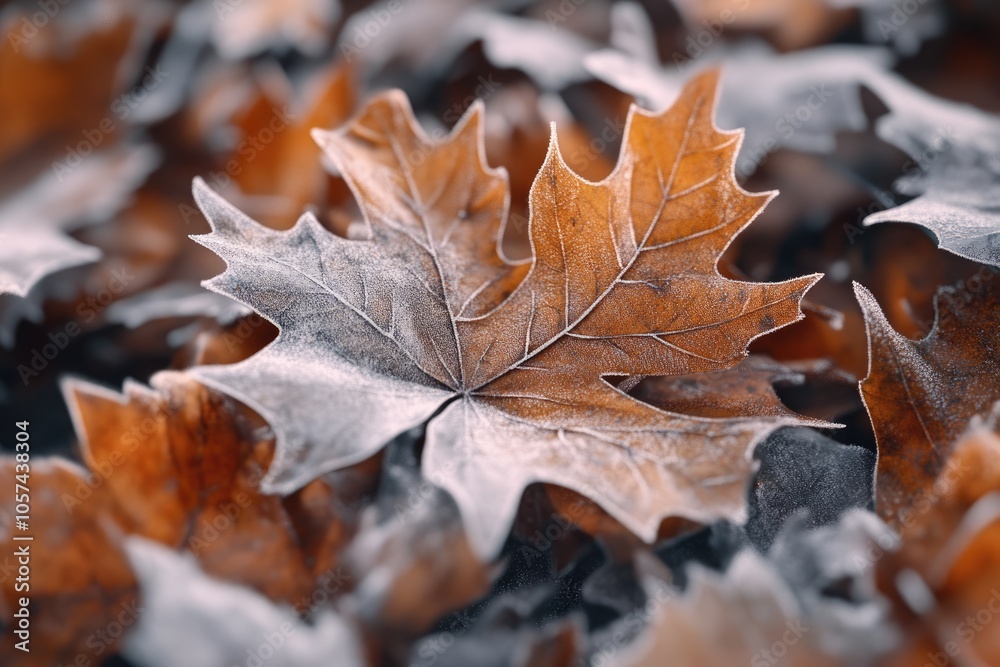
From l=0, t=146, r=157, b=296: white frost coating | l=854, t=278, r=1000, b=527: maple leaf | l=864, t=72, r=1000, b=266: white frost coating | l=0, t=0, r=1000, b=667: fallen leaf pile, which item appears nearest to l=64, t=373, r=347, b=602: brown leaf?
l=0, t=0, r=1000, b=667: fallen leaf pile

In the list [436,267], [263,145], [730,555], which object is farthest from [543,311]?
[263,145]

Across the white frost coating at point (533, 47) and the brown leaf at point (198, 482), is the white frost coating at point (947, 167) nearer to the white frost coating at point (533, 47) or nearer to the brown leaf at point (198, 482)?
the white frost coating at point (533, 47)

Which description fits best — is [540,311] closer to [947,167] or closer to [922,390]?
[922,390]

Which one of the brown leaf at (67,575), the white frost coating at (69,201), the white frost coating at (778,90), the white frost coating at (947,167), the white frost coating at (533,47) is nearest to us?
the brown leaf at (67,575)

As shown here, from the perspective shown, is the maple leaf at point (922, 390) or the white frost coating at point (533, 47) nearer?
the maple leaf at point (922, 390)

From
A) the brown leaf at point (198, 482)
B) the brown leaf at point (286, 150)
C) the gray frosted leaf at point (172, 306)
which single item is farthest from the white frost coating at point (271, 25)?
the brown leaf at point (198, 482)

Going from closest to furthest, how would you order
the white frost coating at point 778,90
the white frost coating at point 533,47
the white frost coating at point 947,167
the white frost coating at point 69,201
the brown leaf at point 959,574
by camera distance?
the brown leaf at point 959,574
the white frost coating at point 947,167
the white frost coating at point 69,201
the white frost coating at point 778,90
the white frost coating at point 533,47
